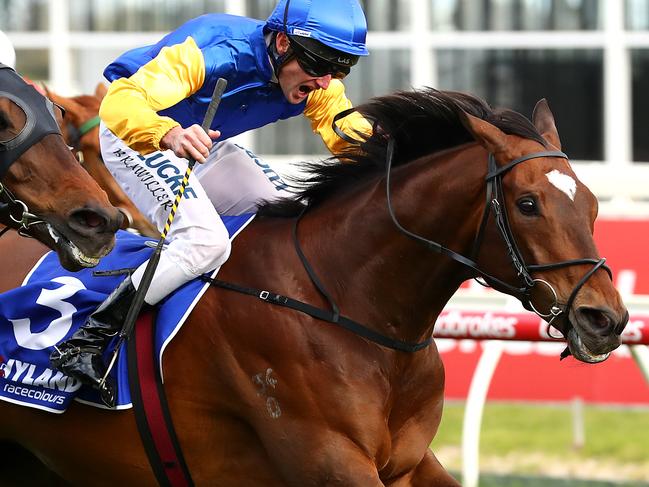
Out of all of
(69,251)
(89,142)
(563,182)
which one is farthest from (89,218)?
(89,142)

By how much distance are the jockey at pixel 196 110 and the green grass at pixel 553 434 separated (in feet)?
11.2

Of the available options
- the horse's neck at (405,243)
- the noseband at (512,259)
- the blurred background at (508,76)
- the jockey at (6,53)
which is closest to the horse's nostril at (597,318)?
the noseband at (512,259)

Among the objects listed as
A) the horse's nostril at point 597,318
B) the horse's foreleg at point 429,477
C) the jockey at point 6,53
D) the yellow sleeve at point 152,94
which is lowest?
the horse's foreleg at point 429,477

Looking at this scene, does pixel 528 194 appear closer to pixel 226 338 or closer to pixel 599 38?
pixel 226 338

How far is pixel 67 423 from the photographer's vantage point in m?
4.11

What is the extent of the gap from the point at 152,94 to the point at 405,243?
89 cm

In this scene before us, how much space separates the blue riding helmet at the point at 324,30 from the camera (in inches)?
157

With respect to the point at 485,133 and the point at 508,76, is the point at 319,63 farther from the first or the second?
the point at 508,76

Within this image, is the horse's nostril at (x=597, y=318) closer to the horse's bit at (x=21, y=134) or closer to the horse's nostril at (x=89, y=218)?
the horse's nostril at (x=89, y=218)

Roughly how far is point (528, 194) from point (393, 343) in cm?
63

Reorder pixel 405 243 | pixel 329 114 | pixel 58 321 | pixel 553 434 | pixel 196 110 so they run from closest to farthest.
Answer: pixel 405 243, pixel 58 321, pixel 196 110, pixel 329 114, pixel 553 434

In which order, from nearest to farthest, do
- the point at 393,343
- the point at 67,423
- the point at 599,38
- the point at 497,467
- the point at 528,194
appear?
the point at 528,194
the point at 393,343
the point at 67,423
the point at 497,467
the point at 599,38

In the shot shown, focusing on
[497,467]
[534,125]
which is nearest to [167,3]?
[497,467]

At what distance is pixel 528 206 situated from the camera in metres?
3.58
